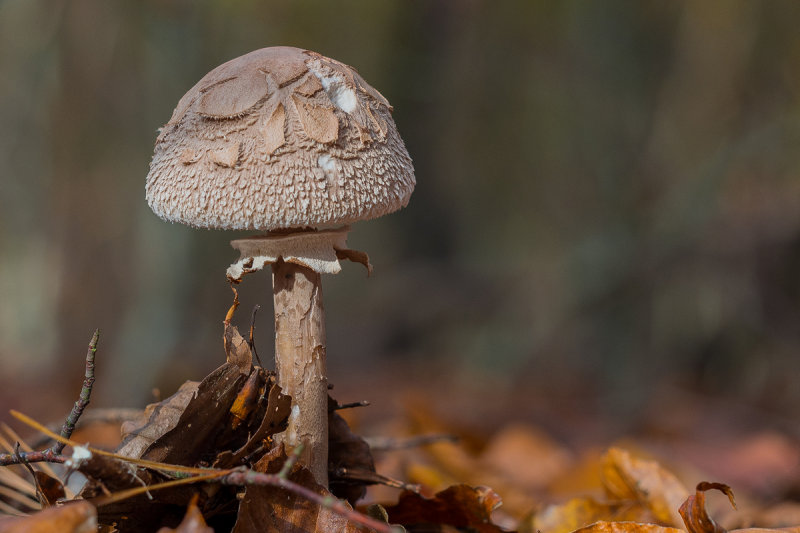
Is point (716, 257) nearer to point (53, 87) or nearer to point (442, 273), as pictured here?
point (442, 273)

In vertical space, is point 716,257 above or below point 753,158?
below

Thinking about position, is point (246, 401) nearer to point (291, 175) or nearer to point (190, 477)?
point (190, 477)

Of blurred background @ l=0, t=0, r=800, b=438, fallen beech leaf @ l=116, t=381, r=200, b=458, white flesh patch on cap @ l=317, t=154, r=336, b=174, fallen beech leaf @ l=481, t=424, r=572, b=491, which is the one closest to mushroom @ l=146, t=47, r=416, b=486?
white flesh patch on cap @ l=317, t=154, r=336, b=174

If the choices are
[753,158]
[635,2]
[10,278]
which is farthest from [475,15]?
[10,278]

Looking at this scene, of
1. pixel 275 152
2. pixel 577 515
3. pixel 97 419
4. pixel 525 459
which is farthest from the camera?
pixel 525 459

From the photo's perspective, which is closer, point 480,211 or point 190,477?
point 190,477

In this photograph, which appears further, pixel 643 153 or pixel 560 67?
pixel 560 67

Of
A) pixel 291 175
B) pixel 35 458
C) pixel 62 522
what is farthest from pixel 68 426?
pixel 291 175
